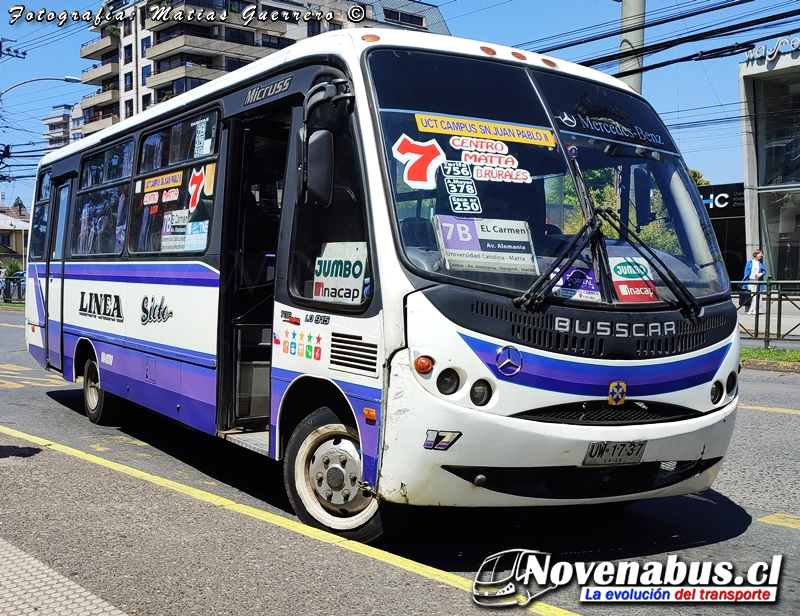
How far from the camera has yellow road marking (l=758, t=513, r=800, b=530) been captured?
5914mm

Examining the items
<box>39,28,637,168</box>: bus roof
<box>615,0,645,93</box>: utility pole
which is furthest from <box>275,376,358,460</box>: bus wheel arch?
<box>615,0,645,93</box>: utility pole

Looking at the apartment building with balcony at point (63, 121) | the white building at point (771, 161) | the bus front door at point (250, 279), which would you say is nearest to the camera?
the bus front door at point (250, 279)

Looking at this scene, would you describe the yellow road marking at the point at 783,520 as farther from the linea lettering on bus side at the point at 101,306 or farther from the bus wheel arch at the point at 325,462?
the linea lettering on bus side at the point at 101,306

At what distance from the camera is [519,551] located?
5215mm

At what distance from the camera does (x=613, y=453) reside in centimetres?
482

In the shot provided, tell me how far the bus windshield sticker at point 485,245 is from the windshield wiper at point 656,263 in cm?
55

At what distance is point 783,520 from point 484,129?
3171 mm

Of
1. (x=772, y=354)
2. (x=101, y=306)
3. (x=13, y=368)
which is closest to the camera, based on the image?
(x=101, y=306)

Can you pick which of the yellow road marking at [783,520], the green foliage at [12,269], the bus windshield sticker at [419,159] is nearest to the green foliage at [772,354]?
the yellow road marking at [783,520]

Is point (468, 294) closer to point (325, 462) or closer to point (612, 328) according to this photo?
point (612, 328)

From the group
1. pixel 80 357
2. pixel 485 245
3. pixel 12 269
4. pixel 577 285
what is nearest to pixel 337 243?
pixel 485 245

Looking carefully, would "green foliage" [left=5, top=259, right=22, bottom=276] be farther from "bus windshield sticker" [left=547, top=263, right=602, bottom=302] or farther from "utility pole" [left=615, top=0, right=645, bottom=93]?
"bus windshield sticker" [left=547, top=263, right=602, bottom=302]

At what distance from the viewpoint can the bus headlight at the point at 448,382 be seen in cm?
456

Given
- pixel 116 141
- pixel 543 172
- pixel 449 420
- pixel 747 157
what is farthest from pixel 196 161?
pixel 747 157
